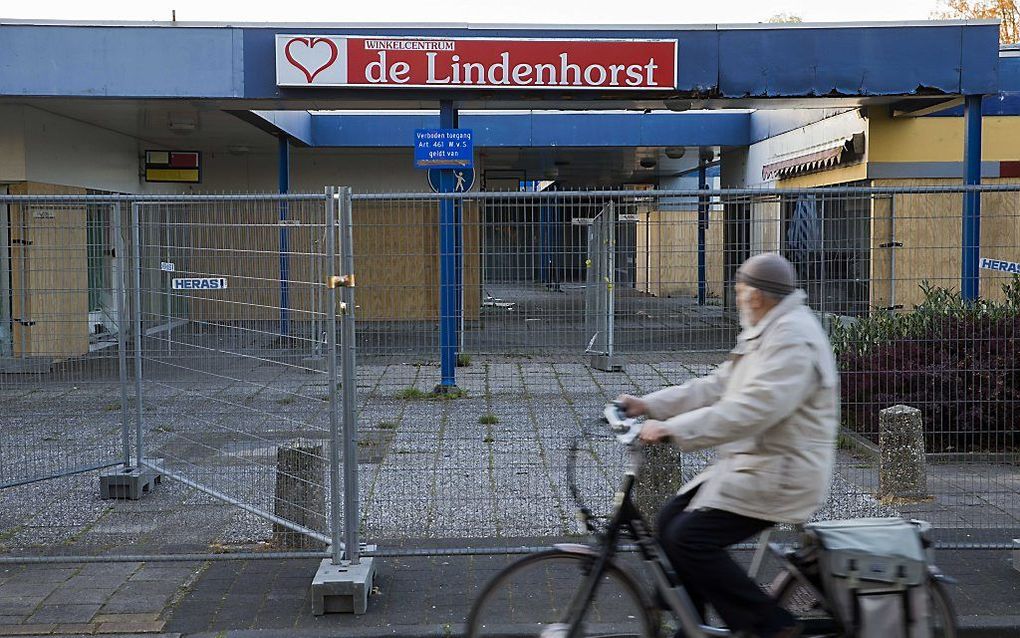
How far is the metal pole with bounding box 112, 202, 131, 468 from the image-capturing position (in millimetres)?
7527

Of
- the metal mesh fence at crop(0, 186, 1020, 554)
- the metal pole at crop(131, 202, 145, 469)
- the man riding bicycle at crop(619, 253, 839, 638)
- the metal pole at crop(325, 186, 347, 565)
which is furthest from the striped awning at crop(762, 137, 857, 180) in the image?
the man riding bicycle at crop(619, 253, 839, 638)

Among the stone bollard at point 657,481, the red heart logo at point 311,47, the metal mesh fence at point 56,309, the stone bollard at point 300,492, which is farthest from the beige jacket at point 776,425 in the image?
the red heart logo at point 311,47

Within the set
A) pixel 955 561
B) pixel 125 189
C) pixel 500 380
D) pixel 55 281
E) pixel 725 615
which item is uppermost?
pixel 125 189

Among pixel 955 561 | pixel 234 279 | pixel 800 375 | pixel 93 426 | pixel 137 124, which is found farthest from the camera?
pixel 137 124

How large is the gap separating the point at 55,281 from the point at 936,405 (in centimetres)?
589

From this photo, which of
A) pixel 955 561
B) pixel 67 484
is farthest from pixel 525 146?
pixel 955 561

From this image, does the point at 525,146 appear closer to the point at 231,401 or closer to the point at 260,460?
the point at 260,460

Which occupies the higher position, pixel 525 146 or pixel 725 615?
pixel 525 146

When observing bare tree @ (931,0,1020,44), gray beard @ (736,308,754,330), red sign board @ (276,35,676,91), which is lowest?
gray beard @ (736,308,754,330)

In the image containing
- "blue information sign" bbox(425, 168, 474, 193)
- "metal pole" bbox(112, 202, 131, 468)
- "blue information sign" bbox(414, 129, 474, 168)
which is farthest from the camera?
"blue information sign" bbox(425, 168, 474, 193)

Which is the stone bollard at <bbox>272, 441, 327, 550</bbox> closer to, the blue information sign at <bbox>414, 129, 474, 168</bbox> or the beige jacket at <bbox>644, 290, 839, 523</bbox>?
the beige jacket at <bbox>644, 290, 839, 523</bbox>

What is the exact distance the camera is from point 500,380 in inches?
264

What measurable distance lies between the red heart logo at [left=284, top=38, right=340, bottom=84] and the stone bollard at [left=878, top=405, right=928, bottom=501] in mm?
7884

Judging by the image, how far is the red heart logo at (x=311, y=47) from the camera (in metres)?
12.9
